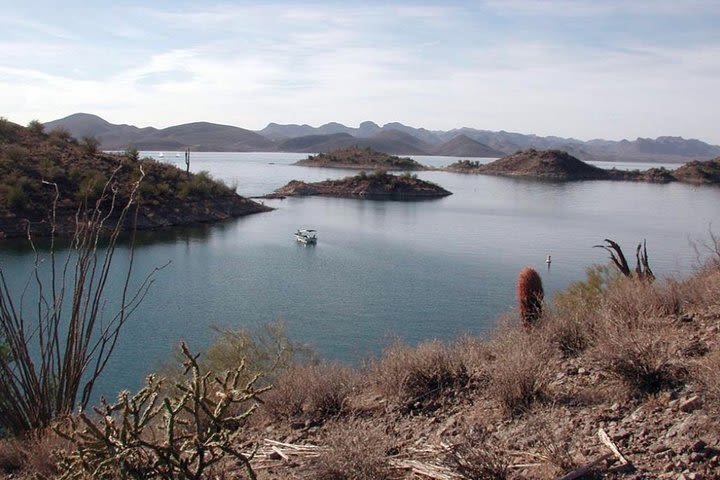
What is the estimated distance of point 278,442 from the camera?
609cm

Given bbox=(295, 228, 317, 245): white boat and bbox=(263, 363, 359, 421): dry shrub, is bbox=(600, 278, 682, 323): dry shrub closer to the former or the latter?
bbox=(263, 363, 359, 421): dry shrub

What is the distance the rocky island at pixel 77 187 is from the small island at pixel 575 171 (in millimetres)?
77519

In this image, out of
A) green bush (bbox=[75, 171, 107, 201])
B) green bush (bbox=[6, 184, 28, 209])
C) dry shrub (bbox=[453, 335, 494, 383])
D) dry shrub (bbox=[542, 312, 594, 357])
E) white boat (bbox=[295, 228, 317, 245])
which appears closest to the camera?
dry shrub (bbox=[453, 335, 494, 383])

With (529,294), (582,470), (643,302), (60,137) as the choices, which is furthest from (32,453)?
(60,137)

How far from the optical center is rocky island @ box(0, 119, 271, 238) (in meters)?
43.1

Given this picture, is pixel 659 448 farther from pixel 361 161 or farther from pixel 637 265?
pixel 361 161

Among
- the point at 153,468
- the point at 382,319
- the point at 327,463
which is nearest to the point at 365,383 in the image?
the point at 327,463

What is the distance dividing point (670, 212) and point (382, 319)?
5320 cm

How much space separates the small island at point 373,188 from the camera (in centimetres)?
8112

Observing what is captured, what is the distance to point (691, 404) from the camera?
528cm

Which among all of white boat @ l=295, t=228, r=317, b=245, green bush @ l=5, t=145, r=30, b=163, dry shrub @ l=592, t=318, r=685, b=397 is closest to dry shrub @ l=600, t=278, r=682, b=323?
dry shrub @ l=592, t=318, r=685, b=397

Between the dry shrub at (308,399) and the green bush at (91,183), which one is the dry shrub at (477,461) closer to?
the dry shrub at (308,399)

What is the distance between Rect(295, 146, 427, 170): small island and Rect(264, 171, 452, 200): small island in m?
46.7

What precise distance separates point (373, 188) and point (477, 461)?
79.0 m
